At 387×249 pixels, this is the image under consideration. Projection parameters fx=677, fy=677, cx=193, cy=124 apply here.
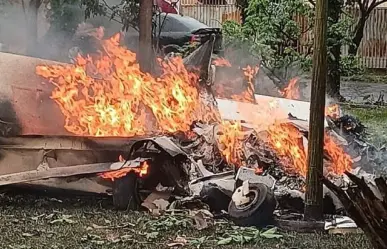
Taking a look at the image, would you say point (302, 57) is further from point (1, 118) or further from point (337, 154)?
point (1, 118)

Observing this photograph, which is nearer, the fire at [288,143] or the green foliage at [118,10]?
the fire at [288,143]

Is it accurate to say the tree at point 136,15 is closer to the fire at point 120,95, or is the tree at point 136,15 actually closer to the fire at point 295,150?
the fire at point 120,95

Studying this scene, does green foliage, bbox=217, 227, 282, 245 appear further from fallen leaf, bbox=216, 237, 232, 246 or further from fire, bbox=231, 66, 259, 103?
fire, bbox=231, 66, 259, 103

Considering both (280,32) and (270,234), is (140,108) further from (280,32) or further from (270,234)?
(280,32)

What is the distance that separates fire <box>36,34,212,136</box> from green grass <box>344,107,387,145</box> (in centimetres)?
255

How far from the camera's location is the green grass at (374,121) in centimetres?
887

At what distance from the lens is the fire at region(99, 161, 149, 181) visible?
6.31 metres

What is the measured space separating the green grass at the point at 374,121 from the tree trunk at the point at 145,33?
293cm

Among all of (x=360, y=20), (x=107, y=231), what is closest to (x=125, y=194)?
(x=107, y=231)

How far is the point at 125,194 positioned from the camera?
20.7 feet

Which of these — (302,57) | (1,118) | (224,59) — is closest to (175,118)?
(1,118)

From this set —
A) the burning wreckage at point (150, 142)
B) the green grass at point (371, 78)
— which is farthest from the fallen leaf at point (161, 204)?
the green grass at point (371, 78)

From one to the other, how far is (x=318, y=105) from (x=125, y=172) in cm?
192

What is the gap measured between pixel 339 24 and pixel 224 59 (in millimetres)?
2408
